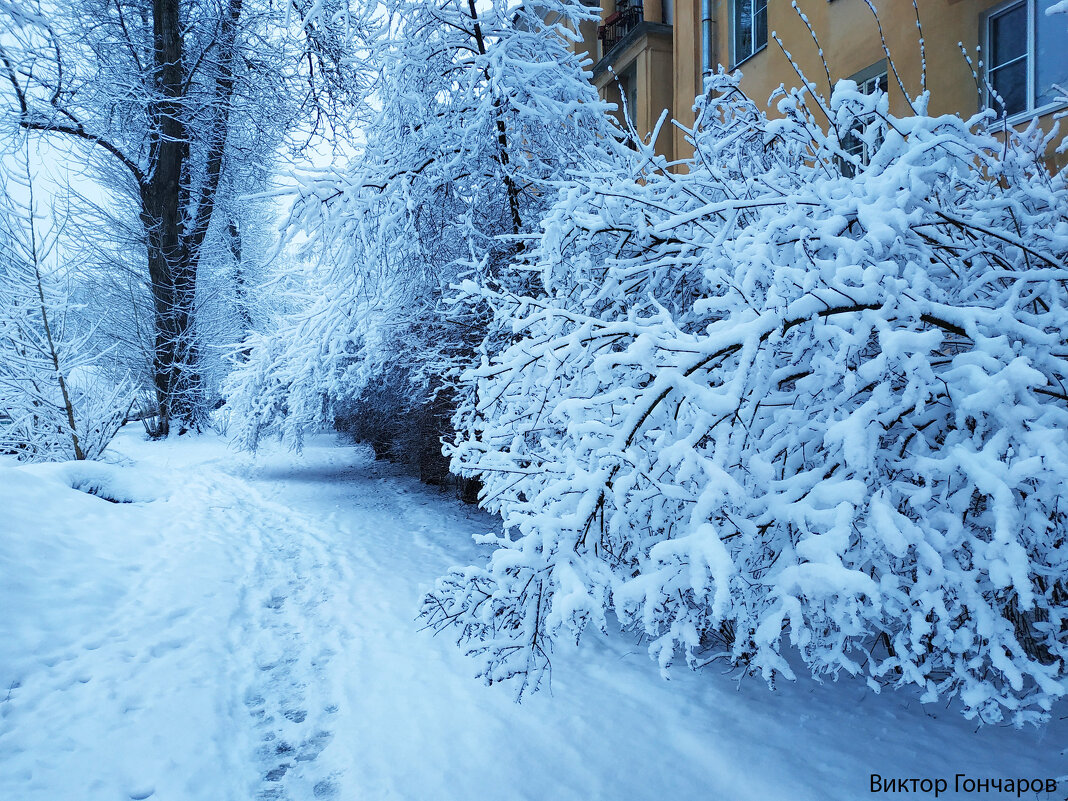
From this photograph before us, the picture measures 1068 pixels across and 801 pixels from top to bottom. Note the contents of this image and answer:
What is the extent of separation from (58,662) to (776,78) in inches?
431

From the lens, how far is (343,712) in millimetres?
3471

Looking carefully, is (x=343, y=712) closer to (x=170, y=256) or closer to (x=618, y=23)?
(x=170, y=256)

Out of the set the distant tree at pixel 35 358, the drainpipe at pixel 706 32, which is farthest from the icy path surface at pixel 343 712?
the drainpipe at pixel 706 32

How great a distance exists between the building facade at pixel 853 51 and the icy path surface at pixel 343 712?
3238mm

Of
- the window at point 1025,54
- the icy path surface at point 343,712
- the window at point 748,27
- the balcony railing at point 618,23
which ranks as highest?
the balcony railing at point 618,23

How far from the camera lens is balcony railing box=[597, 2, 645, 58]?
14992mm

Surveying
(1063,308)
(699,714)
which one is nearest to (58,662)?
(699,714)

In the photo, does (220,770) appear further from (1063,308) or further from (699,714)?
(1063,308)

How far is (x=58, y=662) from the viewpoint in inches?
147

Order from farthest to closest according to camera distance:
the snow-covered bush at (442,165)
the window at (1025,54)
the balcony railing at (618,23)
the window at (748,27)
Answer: the balcony railing at (618,23) → the window at (748,27) → the window at (1025,54) → the snow-covered bush at (442,165)

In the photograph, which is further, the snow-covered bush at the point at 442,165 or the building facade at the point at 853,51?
the building facade at the point at 853,51

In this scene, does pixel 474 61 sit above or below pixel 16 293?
above

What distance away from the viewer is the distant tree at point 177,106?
12.4 meters

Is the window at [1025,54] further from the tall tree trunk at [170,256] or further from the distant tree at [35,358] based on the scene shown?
the tall tree trunk at [170,256]
